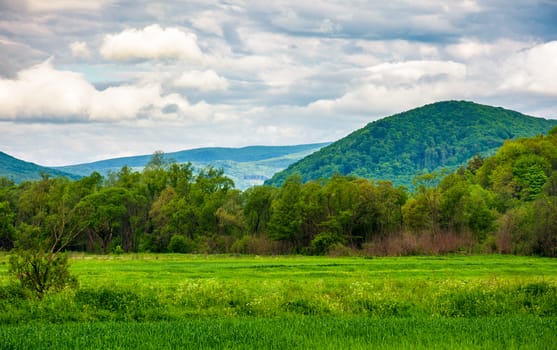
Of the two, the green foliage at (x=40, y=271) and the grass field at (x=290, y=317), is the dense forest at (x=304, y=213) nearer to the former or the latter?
the green foliage at (x=40, y=271)

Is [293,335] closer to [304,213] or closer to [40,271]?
[40,271]

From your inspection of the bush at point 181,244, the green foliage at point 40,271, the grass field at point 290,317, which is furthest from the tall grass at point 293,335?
the bush at point 181,244

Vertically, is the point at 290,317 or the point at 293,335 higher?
the point at 293,335

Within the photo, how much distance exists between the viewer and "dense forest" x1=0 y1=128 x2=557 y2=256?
272 feet

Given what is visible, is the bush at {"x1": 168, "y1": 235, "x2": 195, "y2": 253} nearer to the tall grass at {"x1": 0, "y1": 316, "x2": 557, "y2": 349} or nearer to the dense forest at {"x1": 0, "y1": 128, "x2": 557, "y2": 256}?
the dense forest at {"x1": 0, "y1": 128, "x2": 557, "y2": 256}

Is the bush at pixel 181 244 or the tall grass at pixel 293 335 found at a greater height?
the tall grass at pixel 293 335

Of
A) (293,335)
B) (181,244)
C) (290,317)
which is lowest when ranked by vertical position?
(181,244)

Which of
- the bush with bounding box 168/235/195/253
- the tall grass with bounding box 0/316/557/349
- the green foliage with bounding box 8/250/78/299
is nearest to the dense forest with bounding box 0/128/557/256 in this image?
the bush with bounding box 168/235/195/253

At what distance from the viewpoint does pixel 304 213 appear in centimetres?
9388

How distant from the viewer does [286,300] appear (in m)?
24.8

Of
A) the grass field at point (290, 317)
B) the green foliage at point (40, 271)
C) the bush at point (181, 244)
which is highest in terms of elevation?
the green foliage at point (40, 271)

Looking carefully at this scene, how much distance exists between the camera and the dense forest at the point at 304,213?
8288 centimetres

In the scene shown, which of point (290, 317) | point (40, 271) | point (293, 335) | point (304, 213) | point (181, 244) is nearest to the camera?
point (293, 335)

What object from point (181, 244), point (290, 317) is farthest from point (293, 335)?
point (181, 244)
